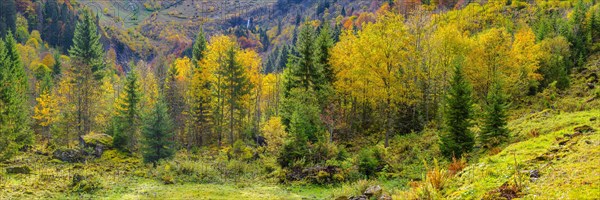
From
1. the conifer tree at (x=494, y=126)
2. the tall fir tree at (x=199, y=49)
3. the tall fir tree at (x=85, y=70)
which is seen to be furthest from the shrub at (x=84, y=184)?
the tall fir tree at (x=199, y=49)

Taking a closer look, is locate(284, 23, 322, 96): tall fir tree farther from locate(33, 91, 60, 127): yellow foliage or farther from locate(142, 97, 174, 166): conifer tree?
locate(33, 91, 60, 127): yellow foliage

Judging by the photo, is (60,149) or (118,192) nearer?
(118,192)

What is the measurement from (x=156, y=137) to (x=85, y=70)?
16770 millimetres

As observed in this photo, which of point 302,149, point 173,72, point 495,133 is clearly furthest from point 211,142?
point 495,133

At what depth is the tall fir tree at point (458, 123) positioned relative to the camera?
2111 cm

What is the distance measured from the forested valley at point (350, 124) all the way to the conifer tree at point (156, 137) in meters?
0.09

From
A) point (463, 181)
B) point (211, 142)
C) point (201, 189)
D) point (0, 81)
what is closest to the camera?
point (463, 181)

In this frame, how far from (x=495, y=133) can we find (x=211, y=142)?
1331 inches

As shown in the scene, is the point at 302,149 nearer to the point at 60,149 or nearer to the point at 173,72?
the point at 60,149

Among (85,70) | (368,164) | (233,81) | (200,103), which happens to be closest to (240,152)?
(233,81)

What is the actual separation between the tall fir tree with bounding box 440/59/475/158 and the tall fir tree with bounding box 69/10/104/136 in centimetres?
3899

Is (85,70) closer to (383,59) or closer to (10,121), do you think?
(10,121)

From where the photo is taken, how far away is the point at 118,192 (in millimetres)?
22938

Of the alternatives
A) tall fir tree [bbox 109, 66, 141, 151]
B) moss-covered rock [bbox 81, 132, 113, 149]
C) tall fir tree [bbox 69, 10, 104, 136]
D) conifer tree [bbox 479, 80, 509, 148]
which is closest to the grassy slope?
conifer tree [bbox 479, 80, 509, 148]
